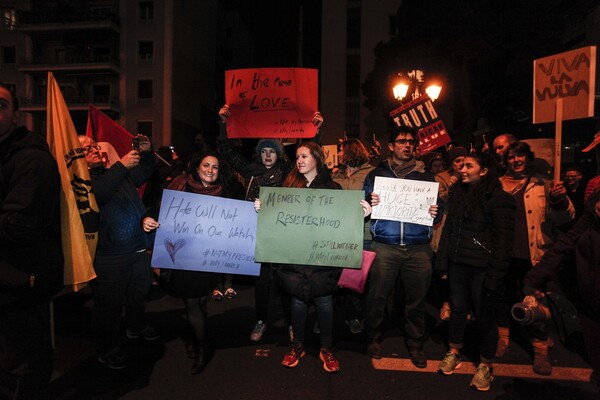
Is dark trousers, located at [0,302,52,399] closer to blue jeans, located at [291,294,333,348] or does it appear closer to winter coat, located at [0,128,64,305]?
winter coat, located at [0,128,64,305]

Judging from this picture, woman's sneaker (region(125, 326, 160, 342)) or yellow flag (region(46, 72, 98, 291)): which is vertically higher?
yellow flag (region(46, 72, 98, 291))

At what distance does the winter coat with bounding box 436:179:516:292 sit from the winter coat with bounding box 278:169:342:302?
1.12 m

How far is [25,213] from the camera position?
7.16ft

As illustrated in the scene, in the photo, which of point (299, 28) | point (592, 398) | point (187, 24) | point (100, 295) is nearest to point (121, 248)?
point (100, 295)

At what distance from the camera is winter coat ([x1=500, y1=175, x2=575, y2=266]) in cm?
370

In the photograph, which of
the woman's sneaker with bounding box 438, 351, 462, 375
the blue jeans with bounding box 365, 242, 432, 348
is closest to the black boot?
the blue jeans with bounding box 365, 242, 432, 348

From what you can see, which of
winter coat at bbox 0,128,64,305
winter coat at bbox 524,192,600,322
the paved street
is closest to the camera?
winter coat at bbox 0,128,64,305

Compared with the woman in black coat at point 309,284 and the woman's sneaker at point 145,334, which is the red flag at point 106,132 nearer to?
the woman's sneaker at point 145,334

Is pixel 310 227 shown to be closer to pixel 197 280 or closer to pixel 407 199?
pixel 407 199

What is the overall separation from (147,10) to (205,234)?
29264 mm

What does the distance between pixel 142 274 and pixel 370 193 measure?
246cm

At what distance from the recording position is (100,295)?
348 centimetres

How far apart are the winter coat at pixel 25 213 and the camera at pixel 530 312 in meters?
2.96

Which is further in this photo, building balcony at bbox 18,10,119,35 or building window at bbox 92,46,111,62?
building window at bbox 92,46,111,62
